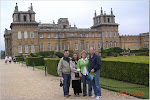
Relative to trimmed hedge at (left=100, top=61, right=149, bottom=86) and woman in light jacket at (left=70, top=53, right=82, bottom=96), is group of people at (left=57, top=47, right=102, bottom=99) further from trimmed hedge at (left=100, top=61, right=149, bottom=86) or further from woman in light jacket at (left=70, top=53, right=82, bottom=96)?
trimmed hedge at (left=100, top=61, right=149, bottom=86)

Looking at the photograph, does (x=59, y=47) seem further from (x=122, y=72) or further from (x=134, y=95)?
(x=134, y=95)

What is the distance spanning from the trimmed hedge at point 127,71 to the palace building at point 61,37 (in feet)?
114

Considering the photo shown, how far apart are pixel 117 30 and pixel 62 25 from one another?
16861mm

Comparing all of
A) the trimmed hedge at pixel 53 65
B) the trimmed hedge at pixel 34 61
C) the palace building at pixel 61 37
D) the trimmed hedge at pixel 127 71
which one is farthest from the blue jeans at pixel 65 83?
the palace building at pixel 61 37

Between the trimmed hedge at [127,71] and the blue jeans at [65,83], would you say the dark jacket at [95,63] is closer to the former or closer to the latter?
the blue jeans at [65,83]

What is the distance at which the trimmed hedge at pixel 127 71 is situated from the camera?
30.3 ft

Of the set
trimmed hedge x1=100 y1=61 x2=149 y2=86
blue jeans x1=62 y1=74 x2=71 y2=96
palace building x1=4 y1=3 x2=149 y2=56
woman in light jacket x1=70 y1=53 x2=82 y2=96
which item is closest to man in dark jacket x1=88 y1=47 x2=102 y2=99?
woman in light jacket x1=70 y1=53 x2=82 y2=96

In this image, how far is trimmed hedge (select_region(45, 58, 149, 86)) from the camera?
9227 millimetres

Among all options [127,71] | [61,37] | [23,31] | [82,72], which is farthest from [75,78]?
[61,37]

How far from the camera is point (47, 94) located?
325 inches

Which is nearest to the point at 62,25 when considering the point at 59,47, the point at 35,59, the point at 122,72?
the point at 59,47

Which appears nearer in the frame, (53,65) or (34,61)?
(53,65)

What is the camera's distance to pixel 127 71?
10.4 metres

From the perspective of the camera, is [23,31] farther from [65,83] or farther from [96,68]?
[96,68]
